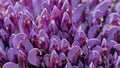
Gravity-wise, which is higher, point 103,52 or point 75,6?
point 75,6

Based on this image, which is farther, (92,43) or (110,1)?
(110,1)

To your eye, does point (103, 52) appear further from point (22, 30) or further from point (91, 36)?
point (22, 30)

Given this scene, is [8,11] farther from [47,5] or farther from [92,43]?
[92,43]

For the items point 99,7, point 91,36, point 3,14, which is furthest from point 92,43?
point 3,14

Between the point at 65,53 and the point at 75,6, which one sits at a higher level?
the point at 75,6

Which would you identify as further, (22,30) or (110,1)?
(110,1)

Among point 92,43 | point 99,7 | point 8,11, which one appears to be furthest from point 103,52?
point 8,11
